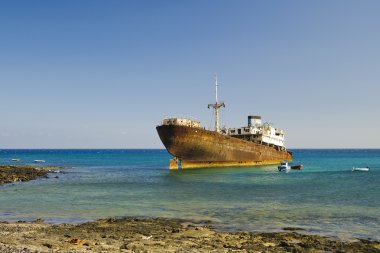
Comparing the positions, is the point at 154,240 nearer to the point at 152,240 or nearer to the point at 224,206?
the point at 152,240

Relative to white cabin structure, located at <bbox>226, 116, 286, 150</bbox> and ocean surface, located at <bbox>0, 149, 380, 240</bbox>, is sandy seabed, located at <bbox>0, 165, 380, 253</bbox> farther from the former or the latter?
white cabin structure, located at <bbox>226, 116, 286, 150</bbox>

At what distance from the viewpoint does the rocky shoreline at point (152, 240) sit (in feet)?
47.6

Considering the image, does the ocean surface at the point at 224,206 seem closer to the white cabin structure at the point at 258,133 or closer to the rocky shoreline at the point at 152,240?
the rocky shoreline at the point at 152,240

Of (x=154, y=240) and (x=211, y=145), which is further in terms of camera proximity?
(x=211, y=145)

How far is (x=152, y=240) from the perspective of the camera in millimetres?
16094

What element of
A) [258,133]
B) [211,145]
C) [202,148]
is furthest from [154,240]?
[258,133]

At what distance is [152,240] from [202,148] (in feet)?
156

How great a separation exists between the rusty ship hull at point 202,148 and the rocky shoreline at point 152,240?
40.8 meters

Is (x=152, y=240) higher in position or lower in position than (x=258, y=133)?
lower

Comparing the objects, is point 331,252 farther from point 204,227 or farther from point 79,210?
point 79,210

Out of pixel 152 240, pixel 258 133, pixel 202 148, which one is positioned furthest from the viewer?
pixel 258 133

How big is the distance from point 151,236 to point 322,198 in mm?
18908

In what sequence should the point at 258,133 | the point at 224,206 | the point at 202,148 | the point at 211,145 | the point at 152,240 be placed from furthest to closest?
the point at 258,133, the point at 211,145, the point at 202,148, the point at 224,206, the point at 152,240

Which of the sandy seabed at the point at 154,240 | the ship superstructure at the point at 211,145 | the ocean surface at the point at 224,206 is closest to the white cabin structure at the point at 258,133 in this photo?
the ship superstructure at the point at 211,145
